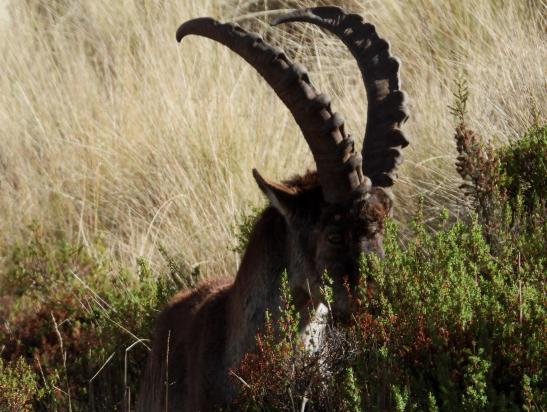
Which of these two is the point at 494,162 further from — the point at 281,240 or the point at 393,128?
the point at 281,240

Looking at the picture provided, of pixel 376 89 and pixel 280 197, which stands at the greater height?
pixel 376 89

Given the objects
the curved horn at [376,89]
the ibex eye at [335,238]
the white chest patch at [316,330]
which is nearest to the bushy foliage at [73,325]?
the white chest patch at [316,330]

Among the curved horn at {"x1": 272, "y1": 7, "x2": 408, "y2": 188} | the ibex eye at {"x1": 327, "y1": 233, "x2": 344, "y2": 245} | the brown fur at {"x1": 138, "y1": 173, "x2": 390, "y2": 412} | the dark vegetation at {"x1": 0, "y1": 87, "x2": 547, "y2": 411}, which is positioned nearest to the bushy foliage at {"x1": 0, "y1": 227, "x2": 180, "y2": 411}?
the dark vegetation at {"x1": 0, "y1": 87, "x2": 547, "y2": 411}

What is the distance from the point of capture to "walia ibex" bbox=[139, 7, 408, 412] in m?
4.64

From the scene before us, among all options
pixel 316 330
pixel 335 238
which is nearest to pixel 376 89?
pixel 335 238

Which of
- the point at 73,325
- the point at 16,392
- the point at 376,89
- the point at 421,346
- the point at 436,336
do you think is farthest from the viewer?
the point at 73,325

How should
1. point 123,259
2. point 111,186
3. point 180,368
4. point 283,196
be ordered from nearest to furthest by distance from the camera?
point 283,196
point 180,368
point 123,259
point 111,186

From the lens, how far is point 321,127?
464 centimetres

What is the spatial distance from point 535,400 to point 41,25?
10113 mm

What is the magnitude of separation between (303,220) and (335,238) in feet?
0.70

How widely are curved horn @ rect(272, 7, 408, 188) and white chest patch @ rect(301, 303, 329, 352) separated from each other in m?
0.66

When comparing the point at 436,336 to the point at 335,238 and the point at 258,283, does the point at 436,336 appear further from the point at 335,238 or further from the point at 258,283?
the point at 258,283

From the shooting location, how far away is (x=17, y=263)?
831 cm

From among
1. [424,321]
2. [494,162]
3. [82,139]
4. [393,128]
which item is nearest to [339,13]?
[393,128]
